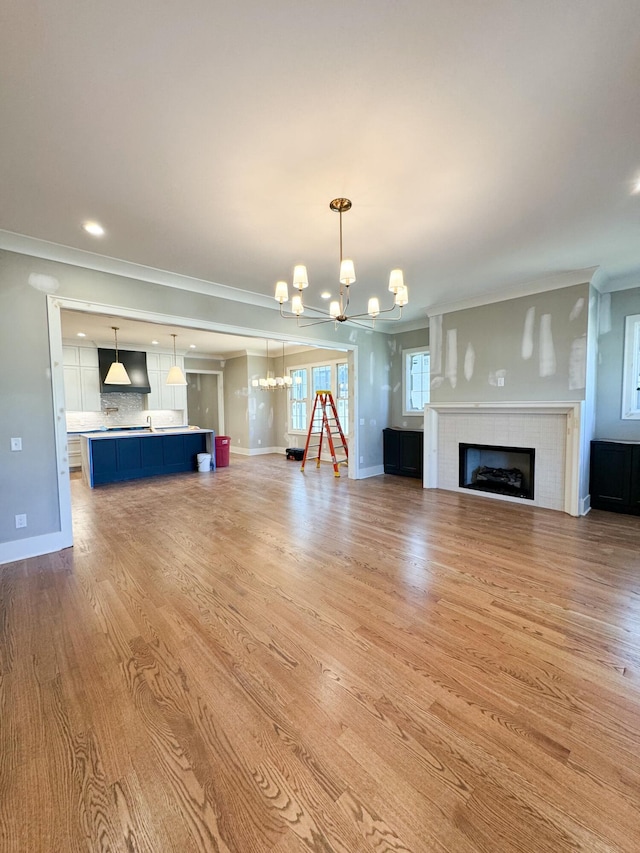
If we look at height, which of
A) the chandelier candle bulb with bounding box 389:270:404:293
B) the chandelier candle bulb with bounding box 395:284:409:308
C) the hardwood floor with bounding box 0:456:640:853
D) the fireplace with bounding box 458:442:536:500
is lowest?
the hardwood floor with bounding box 0:456:640:853

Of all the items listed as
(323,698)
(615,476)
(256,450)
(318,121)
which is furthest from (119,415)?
(615,476)

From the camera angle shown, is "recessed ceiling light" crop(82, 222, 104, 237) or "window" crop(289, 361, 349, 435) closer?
"recessed ceiling light" crop(82, 222, 104, 237)

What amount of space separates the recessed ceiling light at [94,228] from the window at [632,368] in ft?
20.2

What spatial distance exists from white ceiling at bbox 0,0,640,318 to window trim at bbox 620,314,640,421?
71.0 inches

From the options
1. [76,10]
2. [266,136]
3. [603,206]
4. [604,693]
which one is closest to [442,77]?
[266,136]

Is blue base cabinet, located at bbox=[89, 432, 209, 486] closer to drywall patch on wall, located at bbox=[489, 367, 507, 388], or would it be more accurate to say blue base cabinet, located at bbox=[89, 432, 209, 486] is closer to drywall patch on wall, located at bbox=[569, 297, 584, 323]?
drywall patch on wall, located at bbox=[489, 367, 507, 388]

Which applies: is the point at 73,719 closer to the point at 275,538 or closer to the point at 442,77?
the point at 275,538

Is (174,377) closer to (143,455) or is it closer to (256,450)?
(143,455)

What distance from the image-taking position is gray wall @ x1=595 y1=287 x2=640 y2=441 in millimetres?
4473

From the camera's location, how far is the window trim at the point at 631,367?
443cm

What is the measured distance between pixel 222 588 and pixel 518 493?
431cm

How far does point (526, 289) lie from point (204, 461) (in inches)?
262

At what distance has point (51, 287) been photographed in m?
3.35

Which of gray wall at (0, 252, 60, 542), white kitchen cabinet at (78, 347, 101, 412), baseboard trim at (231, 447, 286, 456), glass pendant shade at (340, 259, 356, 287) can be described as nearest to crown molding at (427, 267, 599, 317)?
glass pendant shade at (340, 259, 356, 287)
